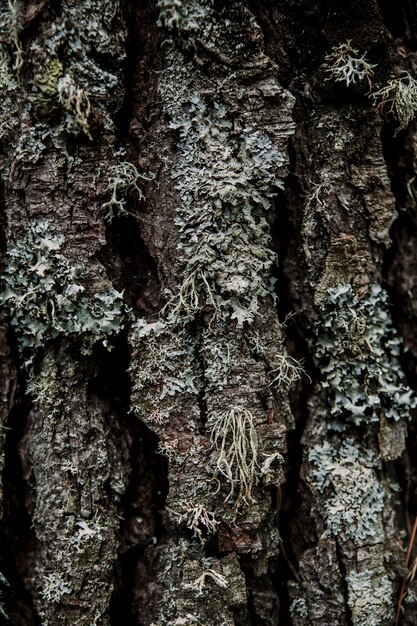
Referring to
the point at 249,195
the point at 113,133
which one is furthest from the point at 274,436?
the point at 113,133

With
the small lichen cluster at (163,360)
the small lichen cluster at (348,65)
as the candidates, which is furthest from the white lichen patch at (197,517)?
the small lichen cluster at (348,65)

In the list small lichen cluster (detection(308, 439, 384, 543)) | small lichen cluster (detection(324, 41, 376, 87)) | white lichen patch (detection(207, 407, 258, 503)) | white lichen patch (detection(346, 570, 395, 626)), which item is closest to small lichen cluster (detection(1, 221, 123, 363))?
white lichen patch (detection(207, 407, 258, 503))

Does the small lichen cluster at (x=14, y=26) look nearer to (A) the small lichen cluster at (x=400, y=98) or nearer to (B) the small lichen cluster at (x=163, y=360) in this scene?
(B) the small lichen cluster at (x=163, y=360)

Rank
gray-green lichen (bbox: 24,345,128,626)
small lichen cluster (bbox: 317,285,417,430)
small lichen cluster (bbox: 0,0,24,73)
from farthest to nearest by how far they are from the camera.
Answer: small lichen cluster (bbox: 317,285,417,430) < gray-green lichen (bbox: 24,345,128,626) < small lichen cluster (bbox: 0,0,24,73)

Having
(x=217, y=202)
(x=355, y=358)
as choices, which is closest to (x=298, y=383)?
(x=355, y=358)

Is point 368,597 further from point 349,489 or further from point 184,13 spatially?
point 184,13

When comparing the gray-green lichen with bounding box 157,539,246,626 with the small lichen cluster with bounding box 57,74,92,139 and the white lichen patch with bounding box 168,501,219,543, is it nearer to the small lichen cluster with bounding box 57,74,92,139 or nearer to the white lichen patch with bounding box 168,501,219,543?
the white lichen patch with bounding box 168,501,219,543
